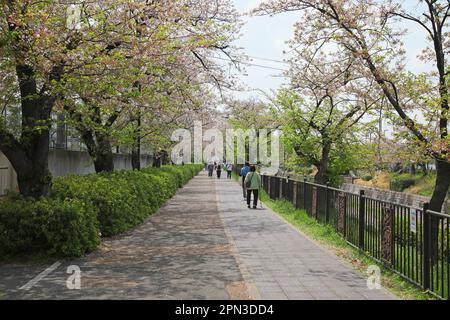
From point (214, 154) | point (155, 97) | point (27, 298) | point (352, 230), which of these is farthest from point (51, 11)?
point (214, 154)

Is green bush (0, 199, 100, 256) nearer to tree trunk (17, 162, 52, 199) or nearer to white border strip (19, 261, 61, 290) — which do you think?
white border strip (19, 261, 61, 290)

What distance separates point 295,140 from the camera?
19.1 meters

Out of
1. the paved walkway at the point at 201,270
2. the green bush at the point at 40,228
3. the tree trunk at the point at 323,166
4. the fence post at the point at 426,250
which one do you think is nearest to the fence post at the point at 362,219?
the paved walkway at the point at 201,270

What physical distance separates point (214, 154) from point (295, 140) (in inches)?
1848

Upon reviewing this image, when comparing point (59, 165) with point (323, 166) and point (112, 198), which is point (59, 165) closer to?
point (112, 198)

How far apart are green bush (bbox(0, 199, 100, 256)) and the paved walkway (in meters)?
0.31

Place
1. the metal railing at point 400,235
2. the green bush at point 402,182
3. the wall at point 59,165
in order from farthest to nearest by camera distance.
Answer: the green bush at point 402,182, the wall at point 59,165, the metal railing at point 400,235

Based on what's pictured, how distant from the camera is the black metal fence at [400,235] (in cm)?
593

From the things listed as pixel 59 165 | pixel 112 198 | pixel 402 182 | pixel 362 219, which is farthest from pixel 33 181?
pixel 402 182

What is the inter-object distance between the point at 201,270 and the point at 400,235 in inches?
119

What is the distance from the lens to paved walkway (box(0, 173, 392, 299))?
19.5 ft

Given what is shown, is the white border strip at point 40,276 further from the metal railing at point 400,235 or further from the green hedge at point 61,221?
the metal railing at point 400,235

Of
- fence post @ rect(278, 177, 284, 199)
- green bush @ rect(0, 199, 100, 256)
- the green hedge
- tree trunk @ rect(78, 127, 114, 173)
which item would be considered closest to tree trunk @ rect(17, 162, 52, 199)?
the green hedge
